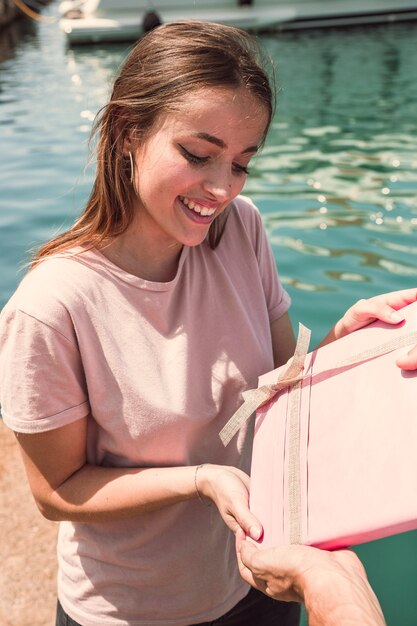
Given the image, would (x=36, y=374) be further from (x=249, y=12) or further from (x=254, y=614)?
(x=249, y=12)

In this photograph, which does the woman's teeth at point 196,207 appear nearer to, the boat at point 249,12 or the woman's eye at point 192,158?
the woman's eye at point 192,158

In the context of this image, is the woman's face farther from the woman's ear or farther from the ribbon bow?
Result: the ribbon bow

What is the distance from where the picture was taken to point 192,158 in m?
1.33

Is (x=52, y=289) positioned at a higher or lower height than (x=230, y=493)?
higher

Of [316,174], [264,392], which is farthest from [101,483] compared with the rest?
[316,174]

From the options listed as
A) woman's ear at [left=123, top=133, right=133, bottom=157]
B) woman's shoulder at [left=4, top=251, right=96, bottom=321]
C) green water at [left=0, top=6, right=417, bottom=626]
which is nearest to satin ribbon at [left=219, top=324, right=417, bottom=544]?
woman's shoulder at [left=4, top=251, right=96, bottom=321]

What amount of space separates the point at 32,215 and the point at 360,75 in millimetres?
7509

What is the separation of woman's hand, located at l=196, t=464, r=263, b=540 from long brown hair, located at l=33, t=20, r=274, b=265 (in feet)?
1.53

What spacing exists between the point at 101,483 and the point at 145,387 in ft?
0.62

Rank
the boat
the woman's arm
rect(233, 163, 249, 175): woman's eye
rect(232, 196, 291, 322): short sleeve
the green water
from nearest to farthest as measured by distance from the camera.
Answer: the woman's arm
rect(233, 163, 249, 175): woman's eye
rect(232, 196, 291, 322): short sleeve
the green water
the boat

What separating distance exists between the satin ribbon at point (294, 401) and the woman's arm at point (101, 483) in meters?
0.10

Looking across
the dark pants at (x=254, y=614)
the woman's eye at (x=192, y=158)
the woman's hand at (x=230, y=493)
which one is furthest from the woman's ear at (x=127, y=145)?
the dark pants at (x=254, y=614)

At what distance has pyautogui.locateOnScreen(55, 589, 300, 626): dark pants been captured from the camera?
4.88 ft

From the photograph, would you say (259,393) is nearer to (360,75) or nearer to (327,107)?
(327,107)
